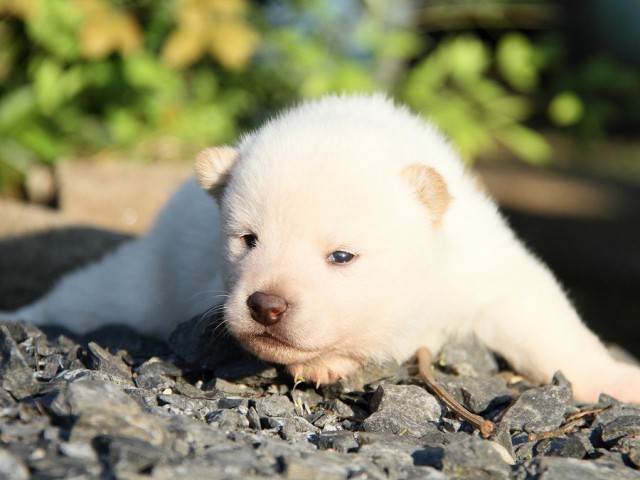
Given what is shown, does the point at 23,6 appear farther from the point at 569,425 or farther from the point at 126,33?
the point at 569,425

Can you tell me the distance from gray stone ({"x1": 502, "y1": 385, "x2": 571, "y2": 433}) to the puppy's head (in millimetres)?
623

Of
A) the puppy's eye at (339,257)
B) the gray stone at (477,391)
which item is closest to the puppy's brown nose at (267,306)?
the puppy's eye at (339,257)

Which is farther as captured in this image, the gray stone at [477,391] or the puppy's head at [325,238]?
the gray stone at [477,391]

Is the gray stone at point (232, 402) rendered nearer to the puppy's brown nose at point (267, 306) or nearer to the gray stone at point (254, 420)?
the gray stone at point (254, 420)

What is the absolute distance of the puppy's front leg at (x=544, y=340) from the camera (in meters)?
4.32

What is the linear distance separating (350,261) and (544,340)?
1350 mm

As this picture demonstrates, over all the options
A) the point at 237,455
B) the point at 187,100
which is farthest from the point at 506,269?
the point at 187,100

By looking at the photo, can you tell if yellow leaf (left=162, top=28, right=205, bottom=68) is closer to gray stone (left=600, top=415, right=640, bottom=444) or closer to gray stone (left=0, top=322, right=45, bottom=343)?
gray stone (left=0, top=322, right=45, bottom=343)

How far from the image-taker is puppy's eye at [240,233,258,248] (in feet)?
12.4

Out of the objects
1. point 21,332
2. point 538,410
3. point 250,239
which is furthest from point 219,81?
point 538,410

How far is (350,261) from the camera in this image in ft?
12.0

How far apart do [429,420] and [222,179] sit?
1.52 metres

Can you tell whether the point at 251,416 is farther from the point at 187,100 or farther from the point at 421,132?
the point at 187,100

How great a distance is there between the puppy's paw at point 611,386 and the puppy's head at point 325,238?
1017 millimetres
